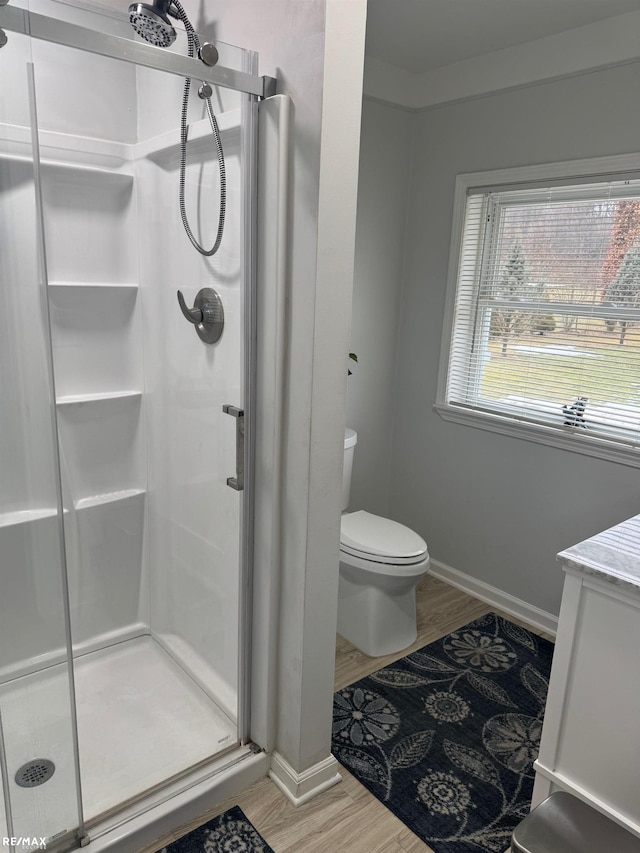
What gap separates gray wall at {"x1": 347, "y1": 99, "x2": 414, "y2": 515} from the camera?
118 inches

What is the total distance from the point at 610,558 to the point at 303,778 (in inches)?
43.5

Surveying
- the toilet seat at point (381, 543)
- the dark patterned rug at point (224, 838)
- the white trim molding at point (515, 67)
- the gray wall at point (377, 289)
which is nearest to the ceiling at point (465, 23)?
the white trim molding at point (515, 67)

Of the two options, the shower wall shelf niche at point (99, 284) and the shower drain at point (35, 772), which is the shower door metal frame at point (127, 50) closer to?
the shower wall shelf niche at point (99, 284)

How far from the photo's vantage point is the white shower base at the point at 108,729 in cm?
145

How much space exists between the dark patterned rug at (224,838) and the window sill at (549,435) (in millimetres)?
1858

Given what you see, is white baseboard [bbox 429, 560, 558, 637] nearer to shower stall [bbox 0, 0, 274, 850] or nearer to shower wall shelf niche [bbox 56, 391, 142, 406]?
shower stall [bbox 0, 0, 274, 850]

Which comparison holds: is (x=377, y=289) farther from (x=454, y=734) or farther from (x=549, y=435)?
(x=454, y=734)

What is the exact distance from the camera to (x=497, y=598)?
9.86 feet

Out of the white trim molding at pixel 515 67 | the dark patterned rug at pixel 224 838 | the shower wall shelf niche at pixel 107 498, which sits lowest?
the dark patterned rug at pixel 224 838

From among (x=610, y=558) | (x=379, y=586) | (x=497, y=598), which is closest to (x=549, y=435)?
(x=497, y=598)

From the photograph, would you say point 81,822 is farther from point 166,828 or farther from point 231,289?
point 231,289

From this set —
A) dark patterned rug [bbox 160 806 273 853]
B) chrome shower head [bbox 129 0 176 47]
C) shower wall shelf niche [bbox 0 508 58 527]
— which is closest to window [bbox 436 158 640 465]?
chrome shower head [bbox 129 0 176 47]

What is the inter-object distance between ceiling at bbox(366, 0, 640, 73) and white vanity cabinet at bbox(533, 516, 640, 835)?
75.2 inches

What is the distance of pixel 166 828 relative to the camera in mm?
1720
